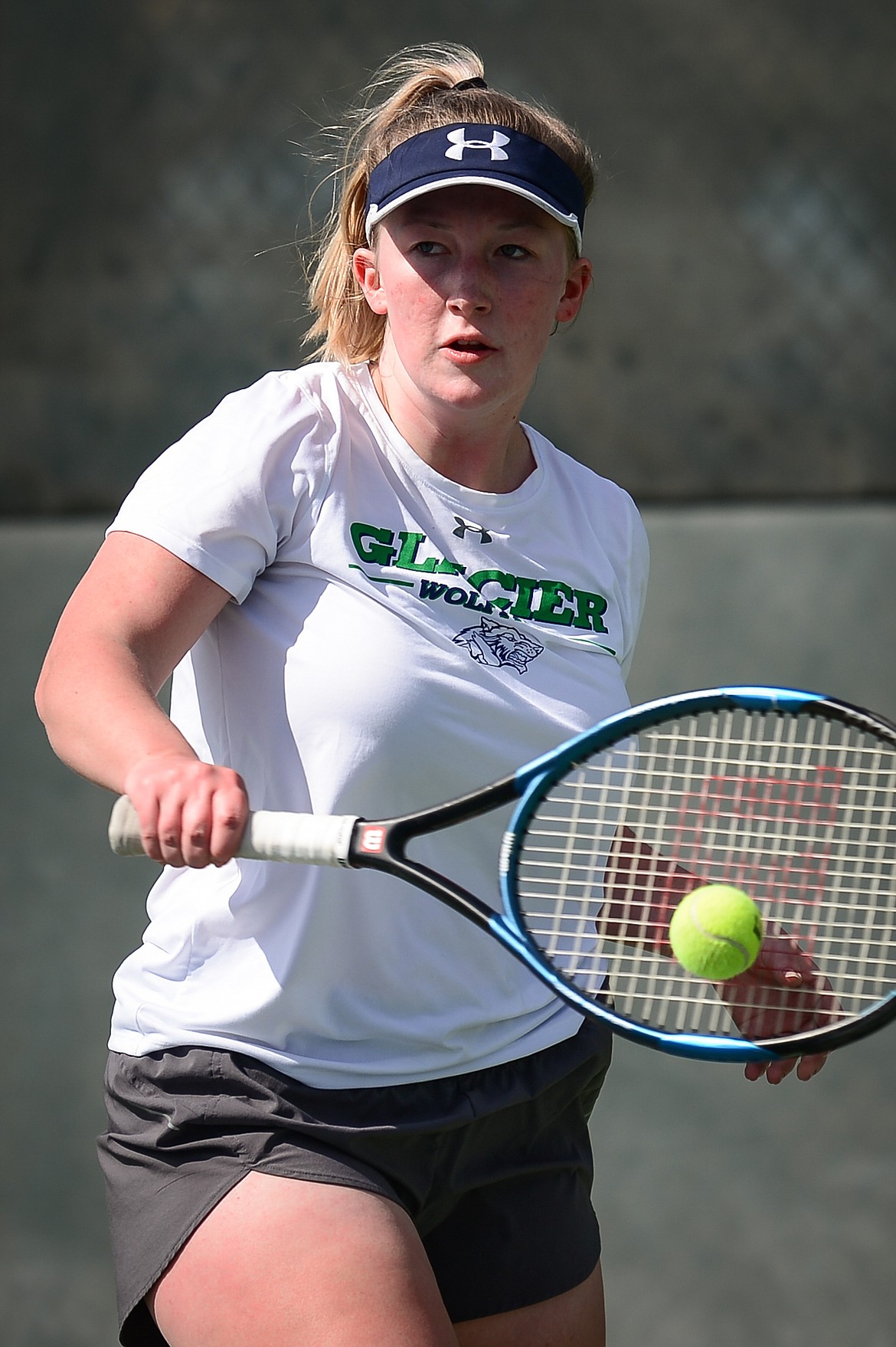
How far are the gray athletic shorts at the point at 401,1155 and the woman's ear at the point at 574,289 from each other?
73 centimetres

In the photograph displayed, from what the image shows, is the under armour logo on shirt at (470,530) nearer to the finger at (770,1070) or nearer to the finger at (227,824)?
the finger at (227,824)

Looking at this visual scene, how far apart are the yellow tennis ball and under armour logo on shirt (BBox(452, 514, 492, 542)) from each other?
39 centimetres

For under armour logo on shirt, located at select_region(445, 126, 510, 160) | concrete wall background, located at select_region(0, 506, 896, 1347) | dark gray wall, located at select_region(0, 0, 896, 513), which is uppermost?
dark gray wall, located at select_region(0, 0, 896, 513)

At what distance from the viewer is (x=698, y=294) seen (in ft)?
10.3

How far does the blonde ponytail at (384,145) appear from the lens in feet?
4.86

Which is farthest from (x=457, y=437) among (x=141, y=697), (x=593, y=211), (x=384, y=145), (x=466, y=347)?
(x=593, y=211)

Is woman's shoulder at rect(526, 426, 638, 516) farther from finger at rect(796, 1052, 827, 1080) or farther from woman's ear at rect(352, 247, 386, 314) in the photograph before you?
finger at rect(796, 1052, 827, 1080)

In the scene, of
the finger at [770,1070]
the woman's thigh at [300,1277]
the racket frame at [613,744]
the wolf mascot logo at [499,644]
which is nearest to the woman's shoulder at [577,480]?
the wolf mascot logo at [499,644]

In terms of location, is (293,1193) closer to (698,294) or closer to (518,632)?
(518,632)

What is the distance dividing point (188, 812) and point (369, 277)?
2.19ft

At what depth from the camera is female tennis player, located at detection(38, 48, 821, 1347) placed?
4.07 feet

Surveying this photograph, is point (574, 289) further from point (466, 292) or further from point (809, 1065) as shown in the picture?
point (809, 1065)

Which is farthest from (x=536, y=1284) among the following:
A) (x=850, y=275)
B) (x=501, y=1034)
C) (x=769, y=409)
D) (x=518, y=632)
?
(x=850, y=275)

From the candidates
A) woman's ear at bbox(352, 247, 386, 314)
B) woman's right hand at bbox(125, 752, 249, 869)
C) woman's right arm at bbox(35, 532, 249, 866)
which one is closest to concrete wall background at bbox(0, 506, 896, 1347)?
woman's ear at bbox(352, 247, 386, 314)
